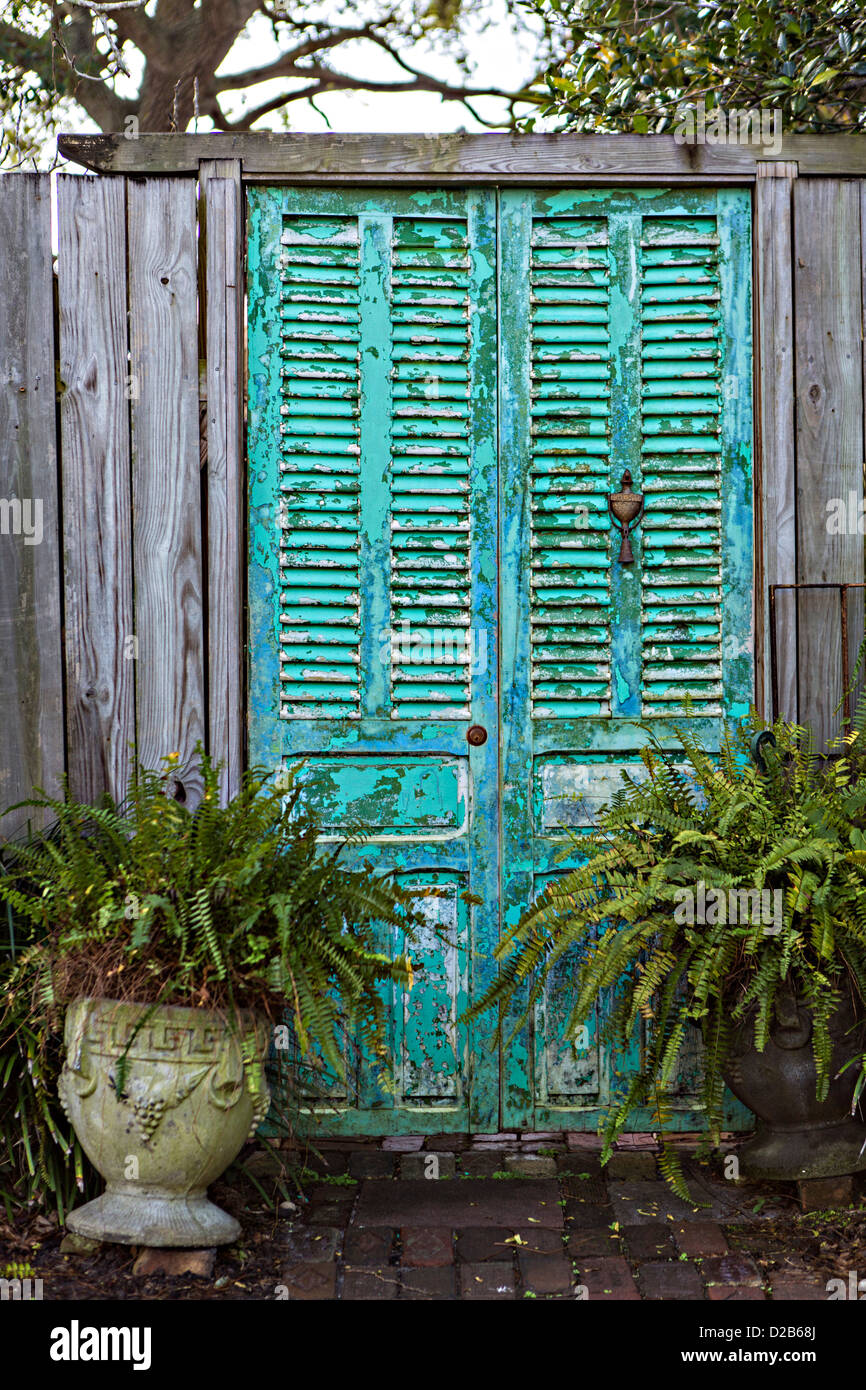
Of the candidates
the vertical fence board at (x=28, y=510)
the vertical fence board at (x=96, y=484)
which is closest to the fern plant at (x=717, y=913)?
the vertical fence board at (x=96, y=484)

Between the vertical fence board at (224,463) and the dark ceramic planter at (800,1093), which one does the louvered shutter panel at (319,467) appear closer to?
the vertical fence board at (224,463)

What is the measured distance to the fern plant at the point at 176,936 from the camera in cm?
282

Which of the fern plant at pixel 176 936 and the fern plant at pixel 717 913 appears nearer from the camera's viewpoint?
the fern plant at pixel 176 936

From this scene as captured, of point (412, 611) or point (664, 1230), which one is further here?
point (412, 611)

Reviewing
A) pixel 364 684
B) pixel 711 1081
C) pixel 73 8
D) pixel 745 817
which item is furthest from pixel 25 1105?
pixel 73 8

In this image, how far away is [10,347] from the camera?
371cm

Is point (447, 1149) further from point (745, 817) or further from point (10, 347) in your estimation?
point (10, 347)

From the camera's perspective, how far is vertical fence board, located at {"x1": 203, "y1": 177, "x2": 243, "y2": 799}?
3.70m

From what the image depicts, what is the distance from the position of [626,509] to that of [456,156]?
131 cm

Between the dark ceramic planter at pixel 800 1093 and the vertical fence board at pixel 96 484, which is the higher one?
the vertical fence board at pixel 96 484

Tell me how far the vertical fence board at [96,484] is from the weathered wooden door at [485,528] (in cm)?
43

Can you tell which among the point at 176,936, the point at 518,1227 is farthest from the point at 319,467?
the point at 518,1227

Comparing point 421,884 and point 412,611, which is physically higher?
point 412,611

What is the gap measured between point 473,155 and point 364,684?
1.81 meters
